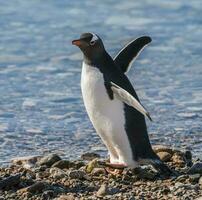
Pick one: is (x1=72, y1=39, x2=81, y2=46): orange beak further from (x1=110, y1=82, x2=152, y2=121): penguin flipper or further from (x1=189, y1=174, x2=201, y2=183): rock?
(x1=189, y1=174, x2=201, y2=183): rock

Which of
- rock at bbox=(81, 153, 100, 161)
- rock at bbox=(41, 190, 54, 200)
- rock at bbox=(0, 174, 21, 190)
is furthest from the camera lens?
rock at bbox=(81, 153, 100, 161)

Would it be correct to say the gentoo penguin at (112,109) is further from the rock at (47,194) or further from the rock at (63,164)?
the rock at (47,194)

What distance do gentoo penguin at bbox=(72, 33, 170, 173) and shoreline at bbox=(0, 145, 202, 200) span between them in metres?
0.12

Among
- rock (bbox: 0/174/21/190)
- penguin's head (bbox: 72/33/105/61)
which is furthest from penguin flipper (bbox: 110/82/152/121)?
rock (bbox: 0/174/21/190)

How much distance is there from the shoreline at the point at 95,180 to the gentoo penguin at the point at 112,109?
0.40ft

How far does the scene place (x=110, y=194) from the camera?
6703 millimetres

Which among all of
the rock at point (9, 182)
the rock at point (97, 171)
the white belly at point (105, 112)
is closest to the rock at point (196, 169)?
the white belly at point (105, 112)

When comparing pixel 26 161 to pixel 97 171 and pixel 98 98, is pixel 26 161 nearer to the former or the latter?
pixel 97 171

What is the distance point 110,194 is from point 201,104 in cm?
355

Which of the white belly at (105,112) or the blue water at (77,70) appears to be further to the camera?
the blue water at (77,70)

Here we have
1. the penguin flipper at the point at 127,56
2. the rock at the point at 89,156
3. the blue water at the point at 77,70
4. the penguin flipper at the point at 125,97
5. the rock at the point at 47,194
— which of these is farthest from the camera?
the blue water at the point at 77,70

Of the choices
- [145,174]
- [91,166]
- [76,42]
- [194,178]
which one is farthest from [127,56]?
[194,178]

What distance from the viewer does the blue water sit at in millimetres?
9109

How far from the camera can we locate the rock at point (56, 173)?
721cm
